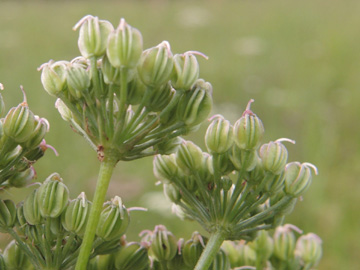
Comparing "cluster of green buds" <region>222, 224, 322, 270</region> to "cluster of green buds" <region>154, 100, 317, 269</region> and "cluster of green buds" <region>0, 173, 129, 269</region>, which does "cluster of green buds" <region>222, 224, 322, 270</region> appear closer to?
"cluster of green buds" <region>154, 100, 317, 269</region>

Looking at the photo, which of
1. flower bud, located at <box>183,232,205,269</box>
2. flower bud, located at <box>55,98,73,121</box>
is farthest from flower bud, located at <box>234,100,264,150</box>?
flower bud, located at <box>55,98,73,121</box>

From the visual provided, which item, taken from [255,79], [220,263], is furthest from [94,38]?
[255,79]

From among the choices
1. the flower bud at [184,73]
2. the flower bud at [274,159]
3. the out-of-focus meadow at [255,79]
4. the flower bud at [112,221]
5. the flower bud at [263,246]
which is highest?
the out-of-focus meadow at [255,79]

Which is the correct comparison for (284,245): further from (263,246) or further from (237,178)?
(237,178)

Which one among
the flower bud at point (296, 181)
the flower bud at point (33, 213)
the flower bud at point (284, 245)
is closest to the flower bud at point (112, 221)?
the flower bud at point (33, 213)

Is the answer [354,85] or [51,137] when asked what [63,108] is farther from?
[354,85]

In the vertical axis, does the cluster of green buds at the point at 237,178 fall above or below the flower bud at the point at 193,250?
above

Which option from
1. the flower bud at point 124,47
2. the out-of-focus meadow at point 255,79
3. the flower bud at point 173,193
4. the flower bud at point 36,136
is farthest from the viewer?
the out-of-focus meadow at point 255,79

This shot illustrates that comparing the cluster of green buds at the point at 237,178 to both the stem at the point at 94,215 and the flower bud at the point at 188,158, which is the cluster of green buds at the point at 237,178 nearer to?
the flower bud at the point at 188,158
